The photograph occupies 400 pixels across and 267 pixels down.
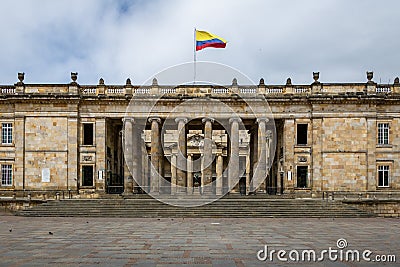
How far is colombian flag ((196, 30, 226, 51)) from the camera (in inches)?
1564

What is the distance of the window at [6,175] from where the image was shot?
41188 mm

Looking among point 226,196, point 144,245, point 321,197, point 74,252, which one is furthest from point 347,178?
point 74,252

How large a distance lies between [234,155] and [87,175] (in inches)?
499

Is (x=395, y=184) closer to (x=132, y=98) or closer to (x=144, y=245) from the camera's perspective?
(x=132, y=98)

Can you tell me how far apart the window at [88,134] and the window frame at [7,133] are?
6024mm

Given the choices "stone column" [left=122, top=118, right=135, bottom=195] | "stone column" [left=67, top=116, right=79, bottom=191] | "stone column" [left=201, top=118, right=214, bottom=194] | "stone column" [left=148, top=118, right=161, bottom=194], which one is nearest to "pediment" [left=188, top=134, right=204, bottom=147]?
"stone column" [left=201, top=118, right=214, bottom=194]

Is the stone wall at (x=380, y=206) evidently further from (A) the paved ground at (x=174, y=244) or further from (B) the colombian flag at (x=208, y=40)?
(B) the colombian flag at (x=208, y=40)

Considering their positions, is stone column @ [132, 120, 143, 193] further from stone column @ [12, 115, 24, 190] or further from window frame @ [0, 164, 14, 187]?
window frame @ [0, 164, 14, 187]

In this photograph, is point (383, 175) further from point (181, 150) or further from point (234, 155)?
point (181, 150)

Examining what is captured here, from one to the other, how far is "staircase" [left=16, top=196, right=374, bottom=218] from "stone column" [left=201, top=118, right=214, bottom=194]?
540 centimetres

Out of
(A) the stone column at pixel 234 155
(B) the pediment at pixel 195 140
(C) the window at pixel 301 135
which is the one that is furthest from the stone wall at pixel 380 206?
(B) the pediment at pixel 195 140

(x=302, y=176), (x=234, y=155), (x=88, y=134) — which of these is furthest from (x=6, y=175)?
(x=302, y=176)

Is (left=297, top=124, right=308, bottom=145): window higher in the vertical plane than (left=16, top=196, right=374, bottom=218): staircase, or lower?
higher

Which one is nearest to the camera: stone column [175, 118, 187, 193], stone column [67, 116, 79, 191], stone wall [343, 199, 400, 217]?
stone wall [343, 199, 400, 217]
